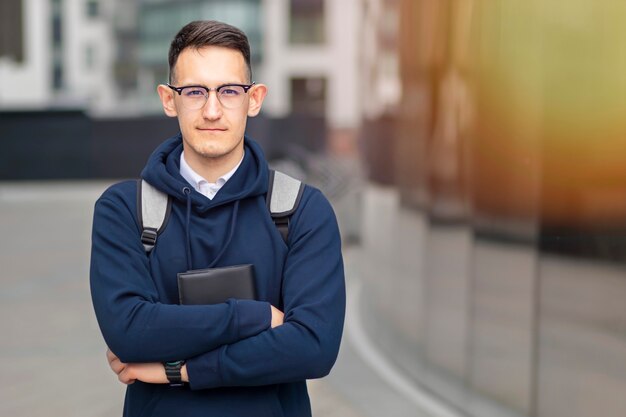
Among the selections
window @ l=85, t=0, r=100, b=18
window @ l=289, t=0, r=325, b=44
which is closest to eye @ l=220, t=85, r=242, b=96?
window @ l=289, t=0, r=325, b=44

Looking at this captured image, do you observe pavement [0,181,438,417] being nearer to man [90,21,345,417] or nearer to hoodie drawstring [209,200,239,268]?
man [90,21,345,417]

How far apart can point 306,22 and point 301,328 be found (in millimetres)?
59287

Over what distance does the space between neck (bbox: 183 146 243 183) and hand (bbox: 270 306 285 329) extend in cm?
36

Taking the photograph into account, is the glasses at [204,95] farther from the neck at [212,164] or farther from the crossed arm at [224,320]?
the crossed arm at [224,320]

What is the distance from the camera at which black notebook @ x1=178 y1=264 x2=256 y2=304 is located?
2.53 meters

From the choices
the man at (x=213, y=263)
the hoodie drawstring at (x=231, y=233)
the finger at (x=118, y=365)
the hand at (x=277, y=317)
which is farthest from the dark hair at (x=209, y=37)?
the finger at (x=118, y=365)

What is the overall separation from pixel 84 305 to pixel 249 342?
7955mm

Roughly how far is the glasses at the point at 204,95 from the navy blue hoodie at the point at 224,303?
0.18m

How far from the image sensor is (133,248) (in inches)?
101

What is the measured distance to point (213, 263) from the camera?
2.54 meters

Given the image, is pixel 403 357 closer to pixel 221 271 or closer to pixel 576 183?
pixel 576 183

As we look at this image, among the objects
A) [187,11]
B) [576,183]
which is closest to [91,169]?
[576,183]

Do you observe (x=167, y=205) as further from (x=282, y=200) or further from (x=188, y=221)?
(x=282, y=200)

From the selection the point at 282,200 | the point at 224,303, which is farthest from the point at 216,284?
the point at 282,200
